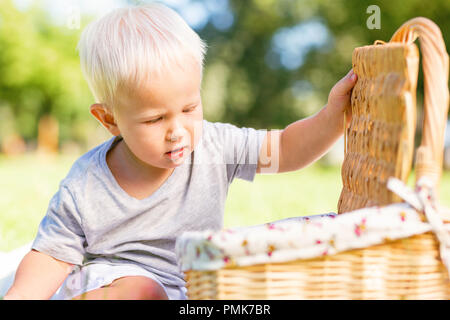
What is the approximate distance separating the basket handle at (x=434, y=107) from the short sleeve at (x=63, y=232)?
79 centimetres

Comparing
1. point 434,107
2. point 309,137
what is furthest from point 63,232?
point 434,107

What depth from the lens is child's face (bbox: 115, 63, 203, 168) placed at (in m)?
1.11

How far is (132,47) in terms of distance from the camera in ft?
3.73

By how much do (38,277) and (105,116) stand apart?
409 millimetres

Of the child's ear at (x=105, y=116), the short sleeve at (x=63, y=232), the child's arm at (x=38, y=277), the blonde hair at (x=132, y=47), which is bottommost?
the child's arm at (x=38, y=277)

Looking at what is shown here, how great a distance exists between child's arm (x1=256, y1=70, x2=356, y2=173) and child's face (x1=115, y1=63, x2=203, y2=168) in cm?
28

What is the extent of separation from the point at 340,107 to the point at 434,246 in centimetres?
48

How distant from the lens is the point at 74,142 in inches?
522

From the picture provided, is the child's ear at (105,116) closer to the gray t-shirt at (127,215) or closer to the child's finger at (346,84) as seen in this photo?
the gray t-shirt at (127,215)

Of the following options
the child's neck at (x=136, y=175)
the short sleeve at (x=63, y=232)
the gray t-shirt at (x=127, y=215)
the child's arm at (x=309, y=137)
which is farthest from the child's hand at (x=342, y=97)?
the short sleeve at (x=63, y=232)

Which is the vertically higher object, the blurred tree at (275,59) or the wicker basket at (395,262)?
the blurred tree at (275,59)

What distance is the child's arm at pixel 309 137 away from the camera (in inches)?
49.3
